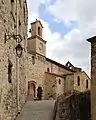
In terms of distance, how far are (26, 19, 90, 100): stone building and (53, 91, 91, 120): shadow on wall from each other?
51.1ft

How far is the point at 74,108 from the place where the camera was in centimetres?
1684

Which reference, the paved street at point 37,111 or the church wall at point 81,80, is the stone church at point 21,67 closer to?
the church wall at point 81,80

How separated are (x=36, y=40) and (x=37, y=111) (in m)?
18.8

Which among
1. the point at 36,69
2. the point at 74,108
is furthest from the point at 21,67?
the point at 36,69

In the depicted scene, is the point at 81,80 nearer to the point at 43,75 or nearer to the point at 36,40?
the point at 43,75

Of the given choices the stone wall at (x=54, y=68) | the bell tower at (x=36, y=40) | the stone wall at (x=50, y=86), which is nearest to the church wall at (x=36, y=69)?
the stone wall at (x=50, y=86)

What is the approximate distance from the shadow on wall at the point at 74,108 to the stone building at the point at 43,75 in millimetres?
15573

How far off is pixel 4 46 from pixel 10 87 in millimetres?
2530

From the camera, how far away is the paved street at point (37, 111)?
17.9 m

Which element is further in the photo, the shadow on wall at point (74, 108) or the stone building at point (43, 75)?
the stone building at point (43, 75)

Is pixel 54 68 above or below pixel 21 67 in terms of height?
above

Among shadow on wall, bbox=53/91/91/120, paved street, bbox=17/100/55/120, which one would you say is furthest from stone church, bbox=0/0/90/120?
shadow on wall, bbox=53/91/91/120

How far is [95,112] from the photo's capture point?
13.0 meters

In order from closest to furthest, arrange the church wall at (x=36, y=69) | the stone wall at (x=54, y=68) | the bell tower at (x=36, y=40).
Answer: the church wall at (x=36, y=69) < the bell tower at (x=36, y=40) < the stone wall at (x=54, y=68)
